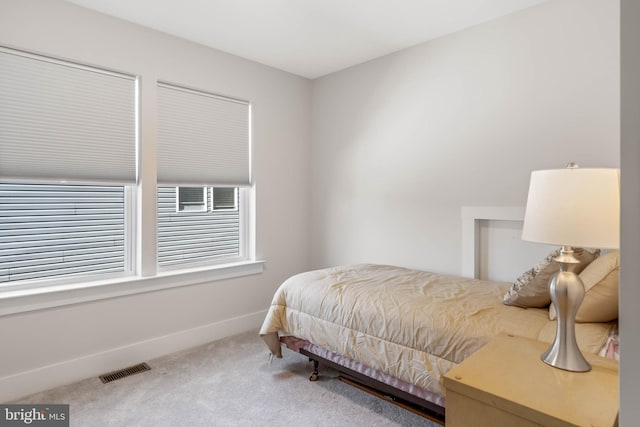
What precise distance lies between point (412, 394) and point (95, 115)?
108 inches

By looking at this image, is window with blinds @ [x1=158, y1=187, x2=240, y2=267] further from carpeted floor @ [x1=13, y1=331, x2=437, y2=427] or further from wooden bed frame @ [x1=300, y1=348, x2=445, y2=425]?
wooden bed frame @ [x1=300, y1=348, x2=445, y2=425]

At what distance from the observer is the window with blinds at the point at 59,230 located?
2402 millimetres

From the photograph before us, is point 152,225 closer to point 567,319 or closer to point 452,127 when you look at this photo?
point 452,127

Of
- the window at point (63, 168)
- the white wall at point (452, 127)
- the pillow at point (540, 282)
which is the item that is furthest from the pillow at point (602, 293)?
the window at point (63, 168)

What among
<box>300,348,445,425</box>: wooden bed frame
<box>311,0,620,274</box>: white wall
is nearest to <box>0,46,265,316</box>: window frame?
<box>300,348,445,425</box>: wooden bed frame

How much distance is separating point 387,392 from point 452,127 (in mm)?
2026

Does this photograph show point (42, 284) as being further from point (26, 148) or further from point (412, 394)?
point (412, 394)

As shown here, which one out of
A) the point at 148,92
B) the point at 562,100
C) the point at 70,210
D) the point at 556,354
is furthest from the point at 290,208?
the point at 556,354

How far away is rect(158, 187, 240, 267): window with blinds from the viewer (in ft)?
10.2

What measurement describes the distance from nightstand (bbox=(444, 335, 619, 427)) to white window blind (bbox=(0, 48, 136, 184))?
263 centimetres

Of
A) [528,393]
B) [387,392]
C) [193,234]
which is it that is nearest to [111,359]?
[193,234]

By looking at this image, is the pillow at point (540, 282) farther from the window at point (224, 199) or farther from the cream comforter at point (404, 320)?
the window at point (224, 199)

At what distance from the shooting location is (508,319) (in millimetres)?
1782

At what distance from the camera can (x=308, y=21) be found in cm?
277
